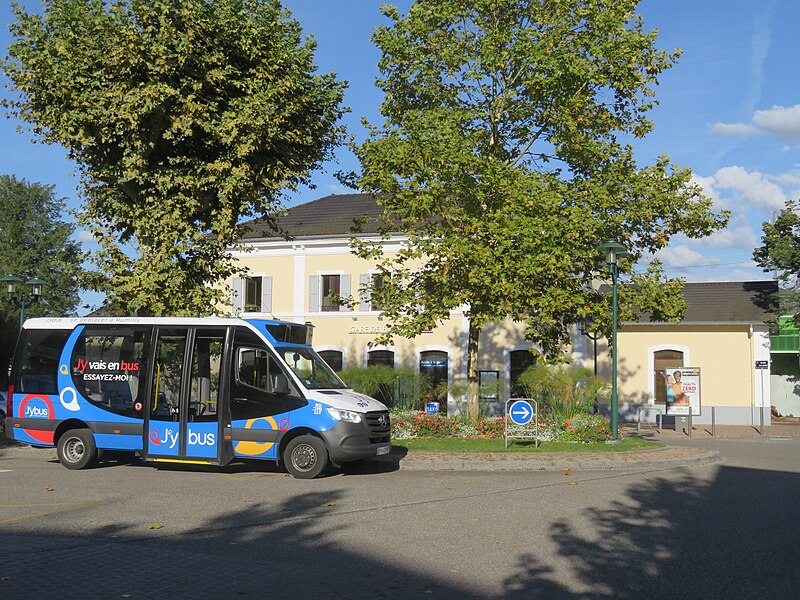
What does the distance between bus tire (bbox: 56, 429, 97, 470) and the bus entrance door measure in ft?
4.13

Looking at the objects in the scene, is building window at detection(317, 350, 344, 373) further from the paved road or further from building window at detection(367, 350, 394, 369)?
the paved road

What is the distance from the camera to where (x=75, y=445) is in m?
14.8

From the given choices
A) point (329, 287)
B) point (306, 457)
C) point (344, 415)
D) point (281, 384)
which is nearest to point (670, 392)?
point (329, 287)

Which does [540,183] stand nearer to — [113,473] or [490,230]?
[490,230]

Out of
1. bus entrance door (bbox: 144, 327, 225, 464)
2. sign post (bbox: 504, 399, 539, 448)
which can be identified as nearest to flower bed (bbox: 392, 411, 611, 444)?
sign post (bbox: 504, 399, 539, 448)

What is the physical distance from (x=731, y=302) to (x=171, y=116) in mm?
28047

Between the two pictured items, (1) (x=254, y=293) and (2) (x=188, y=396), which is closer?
(2) (x=188, y=396)

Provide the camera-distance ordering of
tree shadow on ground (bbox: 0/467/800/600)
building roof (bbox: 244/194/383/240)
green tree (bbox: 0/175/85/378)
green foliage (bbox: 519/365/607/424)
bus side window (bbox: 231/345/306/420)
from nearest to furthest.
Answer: tree shadow on ground (bbox: 0/467/800/600) < bus side window (bbox: 231/345/306/420) < green foliage (bbox: 519/365/607/424) < building roof (bbox: 244/194/383/240) < green tree (bbox: 0/175/85/378)

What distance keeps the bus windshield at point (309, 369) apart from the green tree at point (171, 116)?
17.9ft

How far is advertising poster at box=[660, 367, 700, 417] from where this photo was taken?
84.9 feet

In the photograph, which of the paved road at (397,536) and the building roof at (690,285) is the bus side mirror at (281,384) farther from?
the building roof at (690,285)

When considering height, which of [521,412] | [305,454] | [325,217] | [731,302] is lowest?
[305,454]

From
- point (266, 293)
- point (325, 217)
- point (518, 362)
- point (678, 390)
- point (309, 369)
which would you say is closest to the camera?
point (309, 369)

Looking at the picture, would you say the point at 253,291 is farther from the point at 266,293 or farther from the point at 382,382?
the point at 382,382
